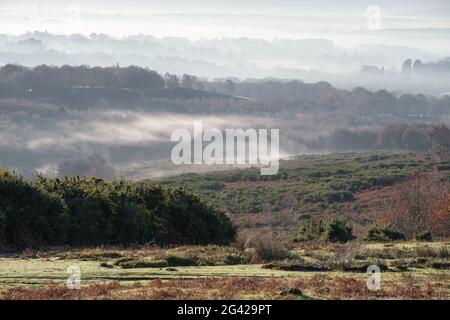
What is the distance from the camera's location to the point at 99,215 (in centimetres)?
2852

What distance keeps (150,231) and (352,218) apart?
126ft

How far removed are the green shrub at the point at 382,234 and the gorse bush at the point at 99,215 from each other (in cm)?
625

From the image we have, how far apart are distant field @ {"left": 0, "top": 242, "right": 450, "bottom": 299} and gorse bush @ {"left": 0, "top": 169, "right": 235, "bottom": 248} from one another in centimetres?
389

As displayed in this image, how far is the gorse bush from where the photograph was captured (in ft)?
86.2

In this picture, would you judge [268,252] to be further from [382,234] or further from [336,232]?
[382,234]

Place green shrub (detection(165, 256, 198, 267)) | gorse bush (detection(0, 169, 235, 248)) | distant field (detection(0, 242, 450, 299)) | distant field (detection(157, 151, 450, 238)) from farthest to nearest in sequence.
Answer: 1. distant field (detection(157, 151, 450, 238))
2. gorse bush (detection(0, 169, 235, 248))
3. green shrub (detection(165, 256, 198, 267))
4. distant field (detection(0, 242, 450, 299))

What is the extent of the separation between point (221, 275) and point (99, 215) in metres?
12.8

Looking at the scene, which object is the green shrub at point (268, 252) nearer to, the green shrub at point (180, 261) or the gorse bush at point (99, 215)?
the green shrub at point (180, 261)

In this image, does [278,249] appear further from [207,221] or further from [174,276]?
[207,221]

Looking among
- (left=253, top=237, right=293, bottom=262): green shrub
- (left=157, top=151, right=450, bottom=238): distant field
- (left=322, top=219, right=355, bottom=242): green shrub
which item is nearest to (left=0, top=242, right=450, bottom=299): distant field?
(left=253, top=237, right=293, bottom=262): green shrub

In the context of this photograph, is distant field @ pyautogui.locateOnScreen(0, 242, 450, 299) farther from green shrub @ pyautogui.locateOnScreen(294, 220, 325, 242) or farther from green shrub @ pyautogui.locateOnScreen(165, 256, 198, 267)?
green shrub @ pyautogui.locateOnScreen(294, 220, 325, 242)

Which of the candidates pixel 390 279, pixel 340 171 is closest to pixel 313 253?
pixel 390 279

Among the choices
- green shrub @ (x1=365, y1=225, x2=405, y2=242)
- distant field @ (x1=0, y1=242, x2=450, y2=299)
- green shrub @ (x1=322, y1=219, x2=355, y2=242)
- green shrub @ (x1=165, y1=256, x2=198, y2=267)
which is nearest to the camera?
distant field @ (x1=0, y1=242, x2=450, y2=299)

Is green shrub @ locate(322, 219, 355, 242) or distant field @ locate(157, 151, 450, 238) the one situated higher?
green shrub @ locate(322, 219, 355, 242)
